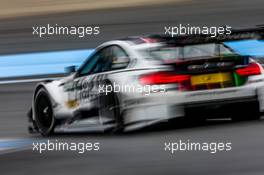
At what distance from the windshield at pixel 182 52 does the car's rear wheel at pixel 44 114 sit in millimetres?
1533

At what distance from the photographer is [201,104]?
870cm

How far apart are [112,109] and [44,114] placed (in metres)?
1.39

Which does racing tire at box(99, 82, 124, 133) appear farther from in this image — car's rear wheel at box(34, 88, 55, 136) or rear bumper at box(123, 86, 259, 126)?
car's rear wheel at box(34, 88, 55, 136)

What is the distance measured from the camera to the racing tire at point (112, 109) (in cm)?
872

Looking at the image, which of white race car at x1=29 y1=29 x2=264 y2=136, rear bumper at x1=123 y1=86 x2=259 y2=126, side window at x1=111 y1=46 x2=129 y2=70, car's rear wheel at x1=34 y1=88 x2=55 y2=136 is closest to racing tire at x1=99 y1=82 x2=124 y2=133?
white race car at x1=29 y1=29 x2=264 y2=136

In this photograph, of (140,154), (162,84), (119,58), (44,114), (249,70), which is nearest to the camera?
(140,154)

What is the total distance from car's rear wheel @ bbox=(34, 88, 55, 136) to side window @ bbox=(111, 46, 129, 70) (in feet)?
3.68

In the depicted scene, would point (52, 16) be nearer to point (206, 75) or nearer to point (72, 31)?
point (72, 31)

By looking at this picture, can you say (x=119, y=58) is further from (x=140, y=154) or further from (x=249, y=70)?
(x=140, y=154)

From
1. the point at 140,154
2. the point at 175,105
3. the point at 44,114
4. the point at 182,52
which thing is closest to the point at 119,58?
the point at 182,52

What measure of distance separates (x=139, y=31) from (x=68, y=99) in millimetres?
13053

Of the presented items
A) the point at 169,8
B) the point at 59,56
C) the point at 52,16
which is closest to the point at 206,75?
the point at 59,56

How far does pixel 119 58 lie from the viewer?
9.16 metres

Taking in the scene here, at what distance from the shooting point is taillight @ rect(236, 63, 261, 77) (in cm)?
893
